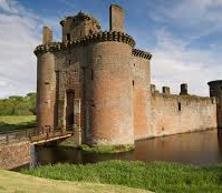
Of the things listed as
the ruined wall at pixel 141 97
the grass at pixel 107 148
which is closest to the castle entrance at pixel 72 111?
the grass at pixel 107 148

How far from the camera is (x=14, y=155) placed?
19125 mm

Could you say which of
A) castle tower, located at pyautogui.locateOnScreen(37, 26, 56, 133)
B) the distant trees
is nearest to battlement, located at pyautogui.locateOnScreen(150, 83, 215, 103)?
castle tower, located at pyautogui.locateOnScreen(37, 26, 56, 133)

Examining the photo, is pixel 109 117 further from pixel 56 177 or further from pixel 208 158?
pixel 56 177

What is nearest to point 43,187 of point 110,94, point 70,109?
point 110,94

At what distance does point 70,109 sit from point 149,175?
46.0 feet

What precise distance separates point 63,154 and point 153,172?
31.4 feet

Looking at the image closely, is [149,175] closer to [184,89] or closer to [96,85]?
[96,85]

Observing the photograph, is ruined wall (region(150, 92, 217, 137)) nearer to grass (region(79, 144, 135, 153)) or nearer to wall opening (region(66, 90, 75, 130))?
wall opening (region(66, 90, 75, 130))

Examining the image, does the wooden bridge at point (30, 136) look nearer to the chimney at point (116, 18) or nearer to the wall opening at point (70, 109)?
the wall opening at point (70, 109)

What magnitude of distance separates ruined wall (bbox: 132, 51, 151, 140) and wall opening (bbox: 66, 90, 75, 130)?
243 inches

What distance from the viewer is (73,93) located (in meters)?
27.5

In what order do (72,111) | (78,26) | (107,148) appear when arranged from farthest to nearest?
1. (78,26)
2. (72,111)
3. (107,148)

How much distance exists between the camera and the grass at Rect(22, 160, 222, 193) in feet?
41.9

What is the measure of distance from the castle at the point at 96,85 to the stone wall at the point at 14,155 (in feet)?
18.6
